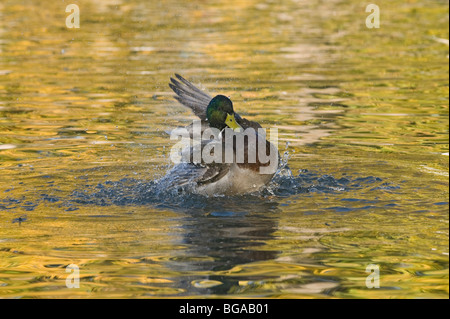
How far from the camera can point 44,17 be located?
66.9 ft

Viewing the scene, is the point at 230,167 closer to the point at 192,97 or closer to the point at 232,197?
the point at 232,197

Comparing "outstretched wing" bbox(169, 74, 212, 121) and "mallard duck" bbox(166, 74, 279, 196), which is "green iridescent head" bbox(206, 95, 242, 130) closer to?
"mallard duck" bbox(166, 74, 279, 196)

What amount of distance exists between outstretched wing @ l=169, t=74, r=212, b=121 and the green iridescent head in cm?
64

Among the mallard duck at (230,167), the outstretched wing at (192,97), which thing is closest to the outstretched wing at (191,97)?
the outstretched wing at (192,97)

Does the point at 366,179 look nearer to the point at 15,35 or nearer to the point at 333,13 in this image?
the point at 15,35

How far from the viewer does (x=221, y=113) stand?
6938 millimetres

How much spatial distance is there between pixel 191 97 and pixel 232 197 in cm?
150

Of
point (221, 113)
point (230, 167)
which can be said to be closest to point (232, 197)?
point (230, 167)

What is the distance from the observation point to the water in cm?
504

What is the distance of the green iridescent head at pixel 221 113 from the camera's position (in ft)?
22.6

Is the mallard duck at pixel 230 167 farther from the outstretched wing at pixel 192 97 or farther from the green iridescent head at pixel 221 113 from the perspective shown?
the outstretched wing at pixel 192 97

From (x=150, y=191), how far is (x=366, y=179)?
1974 millimetres

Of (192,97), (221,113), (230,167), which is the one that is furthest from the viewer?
(192,97)

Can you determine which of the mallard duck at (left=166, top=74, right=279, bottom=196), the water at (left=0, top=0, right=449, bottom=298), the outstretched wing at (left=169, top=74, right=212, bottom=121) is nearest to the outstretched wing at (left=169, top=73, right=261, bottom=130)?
the outstretched wing at (left=169, top=74, right=212, bottom=121)
